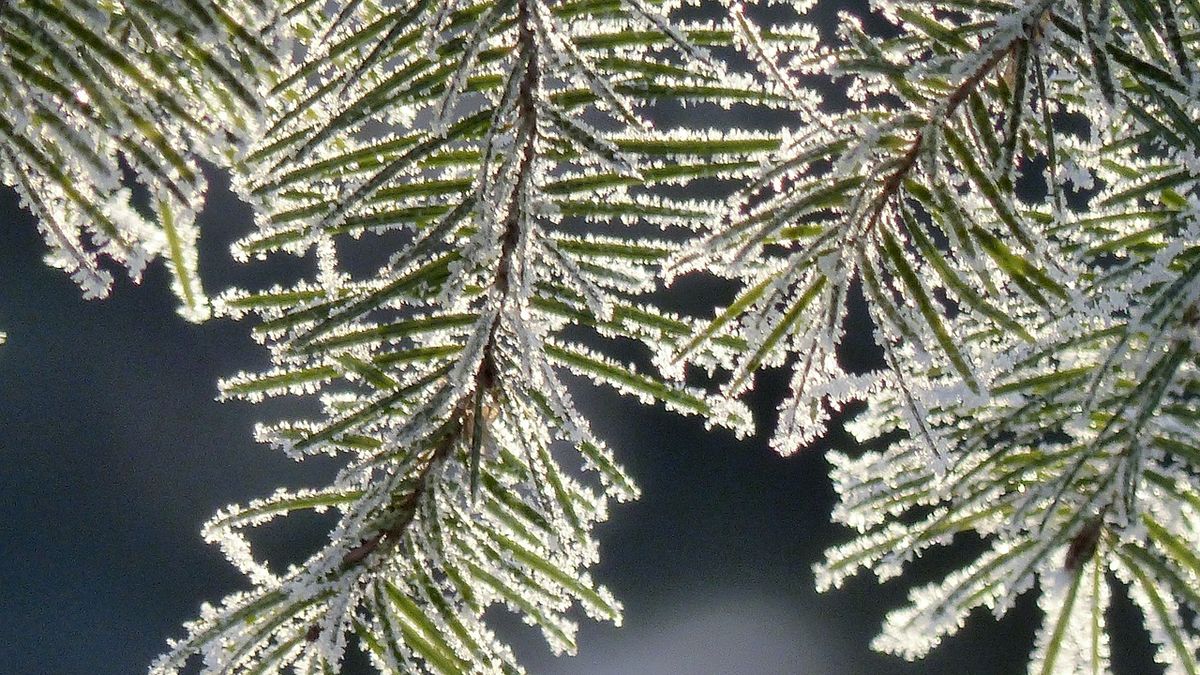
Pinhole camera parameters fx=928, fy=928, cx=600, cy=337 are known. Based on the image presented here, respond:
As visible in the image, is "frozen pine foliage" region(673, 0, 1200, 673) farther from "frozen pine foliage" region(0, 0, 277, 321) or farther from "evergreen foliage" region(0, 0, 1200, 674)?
"frozen pine foliage" region(0, 0, 277, 321)

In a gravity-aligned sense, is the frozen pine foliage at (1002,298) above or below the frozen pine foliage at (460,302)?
below

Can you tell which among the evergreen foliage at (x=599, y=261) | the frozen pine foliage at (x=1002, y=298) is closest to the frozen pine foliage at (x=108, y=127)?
the evergreen foliage at (x=599, y=261)

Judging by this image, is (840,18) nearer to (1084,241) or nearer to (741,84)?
(741,84)

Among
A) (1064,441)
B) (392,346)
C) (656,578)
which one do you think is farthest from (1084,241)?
(656,578)

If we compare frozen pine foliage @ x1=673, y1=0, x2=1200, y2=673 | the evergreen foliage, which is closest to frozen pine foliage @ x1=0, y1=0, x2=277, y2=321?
the evergreen foliage

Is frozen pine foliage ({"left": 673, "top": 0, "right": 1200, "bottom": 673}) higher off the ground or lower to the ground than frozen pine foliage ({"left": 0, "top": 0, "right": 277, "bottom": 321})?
lower

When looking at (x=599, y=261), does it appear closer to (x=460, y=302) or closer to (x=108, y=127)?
(x=460, y=302)

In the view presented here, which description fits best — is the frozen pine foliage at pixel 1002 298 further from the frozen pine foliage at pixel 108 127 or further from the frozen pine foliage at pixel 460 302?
the frozen pine foliage at pixel 108 127
